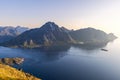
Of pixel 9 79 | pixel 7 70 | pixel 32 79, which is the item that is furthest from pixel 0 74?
pixel 32 79

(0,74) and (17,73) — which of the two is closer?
(0,74)

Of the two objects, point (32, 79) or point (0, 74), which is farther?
point (32, 79)

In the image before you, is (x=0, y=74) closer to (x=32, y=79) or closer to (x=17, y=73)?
(x=17, y=73)

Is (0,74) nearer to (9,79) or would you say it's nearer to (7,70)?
(9,79)

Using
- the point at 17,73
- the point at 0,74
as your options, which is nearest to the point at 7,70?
Answer: the point at 17,73

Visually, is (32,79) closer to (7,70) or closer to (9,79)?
(7,70)
